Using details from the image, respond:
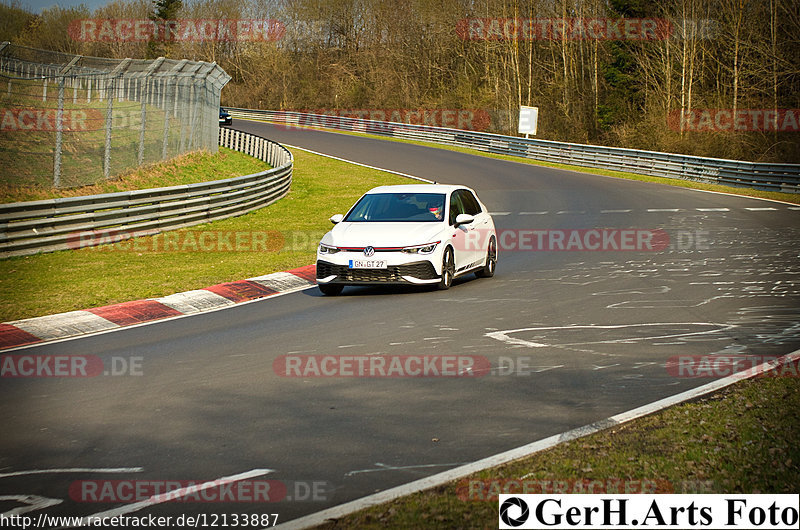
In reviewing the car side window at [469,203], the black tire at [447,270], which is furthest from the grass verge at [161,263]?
the black tire at [447,270]

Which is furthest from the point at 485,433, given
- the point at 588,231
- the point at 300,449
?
the point at 588,231

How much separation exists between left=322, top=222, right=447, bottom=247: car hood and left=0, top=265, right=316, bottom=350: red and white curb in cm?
139

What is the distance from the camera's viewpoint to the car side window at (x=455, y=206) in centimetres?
1402

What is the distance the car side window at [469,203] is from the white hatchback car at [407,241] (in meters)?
0.02

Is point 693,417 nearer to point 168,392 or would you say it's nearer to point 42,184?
point 168,392

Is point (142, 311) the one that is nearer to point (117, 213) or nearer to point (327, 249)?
point (327, 249)

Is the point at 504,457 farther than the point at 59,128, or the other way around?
the point at 59,128

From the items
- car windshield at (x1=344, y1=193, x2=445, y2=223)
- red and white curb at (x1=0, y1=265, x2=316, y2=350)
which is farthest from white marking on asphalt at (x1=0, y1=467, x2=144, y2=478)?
car windshield at (x1=344, y1=193, x2=445, y2=223)

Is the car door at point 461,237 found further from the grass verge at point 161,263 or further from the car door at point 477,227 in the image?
the grass verge at point 161,263

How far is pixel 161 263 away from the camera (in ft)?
54.6

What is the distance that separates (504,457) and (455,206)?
9.02 m

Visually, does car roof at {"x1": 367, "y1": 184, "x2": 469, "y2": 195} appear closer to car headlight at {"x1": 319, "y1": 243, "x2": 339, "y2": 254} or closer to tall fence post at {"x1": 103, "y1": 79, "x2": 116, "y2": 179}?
car headlight at {"x1": 319, "y1": 243, "x2": 339, "y2": 254}

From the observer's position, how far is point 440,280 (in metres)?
13.2

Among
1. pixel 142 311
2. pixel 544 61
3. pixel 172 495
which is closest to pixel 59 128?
pixel 142 311
